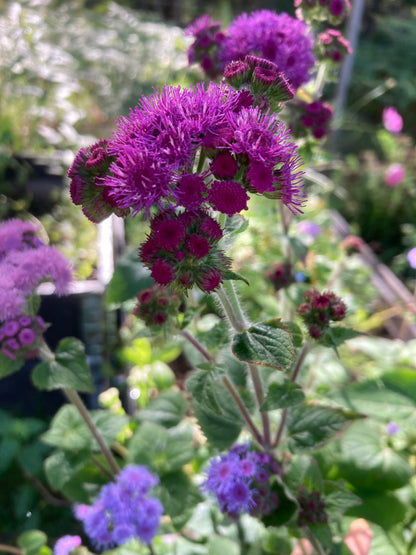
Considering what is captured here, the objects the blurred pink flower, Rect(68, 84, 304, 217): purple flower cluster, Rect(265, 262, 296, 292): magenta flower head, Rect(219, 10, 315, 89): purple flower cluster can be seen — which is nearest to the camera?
Rect(68, 84, 304, 217): purple flower cluster

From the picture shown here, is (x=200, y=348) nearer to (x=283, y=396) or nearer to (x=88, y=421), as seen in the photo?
(x=283, y=396)

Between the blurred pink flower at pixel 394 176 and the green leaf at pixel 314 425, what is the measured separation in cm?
238

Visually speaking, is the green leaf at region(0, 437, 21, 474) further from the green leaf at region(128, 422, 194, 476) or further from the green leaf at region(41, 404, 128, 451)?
the green leaf at region(128, 422, 194, 476)

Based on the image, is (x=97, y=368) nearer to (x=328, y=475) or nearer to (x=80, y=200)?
(x=328, y=475)

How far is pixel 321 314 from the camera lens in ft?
3.20

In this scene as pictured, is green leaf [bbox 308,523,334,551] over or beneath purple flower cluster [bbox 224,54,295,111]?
beneath

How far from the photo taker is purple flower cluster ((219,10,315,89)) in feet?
3.86

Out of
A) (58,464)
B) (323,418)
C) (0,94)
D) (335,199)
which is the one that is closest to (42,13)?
(0,94)

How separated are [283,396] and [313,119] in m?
0.74

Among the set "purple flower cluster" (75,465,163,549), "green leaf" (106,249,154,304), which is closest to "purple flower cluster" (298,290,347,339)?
"green leaf" (106,249,154,304)

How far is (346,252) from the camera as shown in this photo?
73.1 inches

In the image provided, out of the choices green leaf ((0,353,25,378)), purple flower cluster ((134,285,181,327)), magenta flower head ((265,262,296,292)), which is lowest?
green leaf ((0,353,25,378))

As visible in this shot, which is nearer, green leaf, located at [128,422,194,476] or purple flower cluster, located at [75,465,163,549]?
purple flower cluster, located at [75,465,163,549]

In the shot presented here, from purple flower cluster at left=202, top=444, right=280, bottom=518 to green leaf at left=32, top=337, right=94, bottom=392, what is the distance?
13.3 inches
